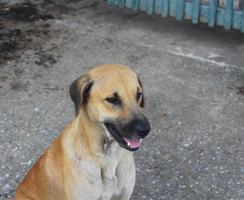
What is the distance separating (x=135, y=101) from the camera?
3812 millimetres

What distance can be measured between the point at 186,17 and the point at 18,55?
243 cm

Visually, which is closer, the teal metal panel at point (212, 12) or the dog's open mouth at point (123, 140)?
the dog's open mouth at point (123, 140)

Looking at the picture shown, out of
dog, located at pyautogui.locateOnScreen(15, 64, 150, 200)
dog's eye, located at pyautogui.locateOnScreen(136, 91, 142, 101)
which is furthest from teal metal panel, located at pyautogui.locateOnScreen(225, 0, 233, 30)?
dog's eye, located at pyautogui.locateOnScreen(136, 91, 142, 101)

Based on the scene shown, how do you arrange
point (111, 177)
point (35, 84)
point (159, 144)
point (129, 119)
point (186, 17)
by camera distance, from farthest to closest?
point (186, 17) → point (35, 84) → point (159, 144) → point (111, 177) → point (129, 119)

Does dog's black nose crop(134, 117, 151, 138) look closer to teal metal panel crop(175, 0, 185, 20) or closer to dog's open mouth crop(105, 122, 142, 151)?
dog's open mouth crop(105, 122, 142, 151)

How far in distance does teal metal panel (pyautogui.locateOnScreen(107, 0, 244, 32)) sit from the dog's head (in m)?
3.87

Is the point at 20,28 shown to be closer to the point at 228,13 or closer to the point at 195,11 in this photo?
the point at 195,11

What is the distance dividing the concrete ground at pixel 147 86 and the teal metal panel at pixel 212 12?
29 centimetres

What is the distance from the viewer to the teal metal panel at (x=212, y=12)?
24.2ft

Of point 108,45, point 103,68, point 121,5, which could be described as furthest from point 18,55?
point 103,68

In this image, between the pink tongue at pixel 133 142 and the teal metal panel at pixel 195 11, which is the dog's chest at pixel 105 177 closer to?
the pink tongue at pixel 133 142

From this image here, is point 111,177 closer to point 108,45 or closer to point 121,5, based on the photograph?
point 108,45

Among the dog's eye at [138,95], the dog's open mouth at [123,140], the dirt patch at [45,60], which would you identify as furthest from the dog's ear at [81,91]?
the dirt patch at [45,60]

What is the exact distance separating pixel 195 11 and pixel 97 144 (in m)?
4.15
